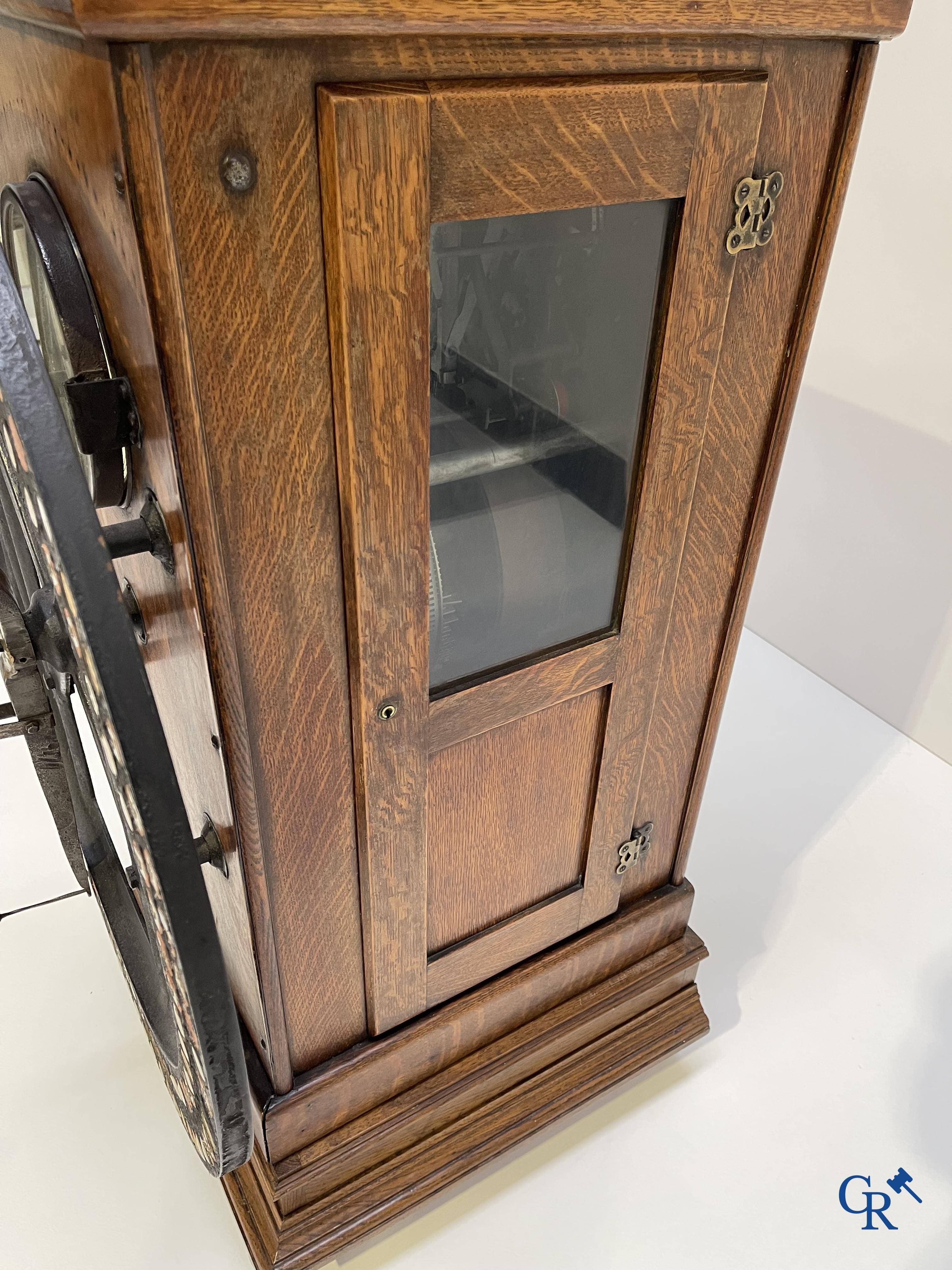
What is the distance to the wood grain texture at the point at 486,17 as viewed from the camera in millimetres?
507

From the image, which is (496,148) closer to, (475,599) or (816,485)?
(475,599)

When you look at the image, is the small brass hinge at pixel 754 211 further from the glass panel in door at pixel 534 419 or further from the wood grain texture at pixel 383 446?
the wood grain texture at pixel 383 446

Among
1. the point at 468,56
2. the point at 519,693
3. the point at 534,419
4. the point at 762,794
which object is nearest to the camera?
the point at 468,56

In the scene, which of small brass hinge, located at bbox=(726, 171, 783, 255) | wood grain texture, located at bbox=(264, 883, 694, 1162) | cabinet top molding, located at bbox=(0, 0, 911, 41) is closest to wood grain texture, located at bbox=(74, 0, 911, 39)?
cabinet top molding, located at bbox=(0, 0, 911, 41)

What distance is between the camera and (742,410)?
3.19ft

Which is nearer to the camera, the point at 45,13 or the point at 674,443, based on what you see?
the point at 45,13

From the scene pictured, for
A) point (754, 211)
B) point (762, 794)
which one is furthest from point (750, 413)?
point (762, 794)

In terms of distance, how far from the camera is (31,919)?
1652 millimetres

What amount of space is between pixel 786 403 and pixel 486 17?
514 millimetres

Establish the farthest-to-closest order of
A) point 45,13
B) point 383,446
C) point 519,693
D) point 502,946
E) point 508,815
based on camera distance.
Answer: point 502,946 → point 508,815 → point 519,693 → point 383,446 → point 45,13

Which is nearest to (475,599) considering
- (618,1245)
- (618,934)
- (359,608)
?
(359,608)

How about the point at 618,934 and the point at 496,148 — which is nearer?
the point at 496,148

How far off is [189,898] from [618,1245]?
3.04 ft

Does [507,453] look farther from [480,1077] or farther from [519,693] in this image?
[480,1077]
